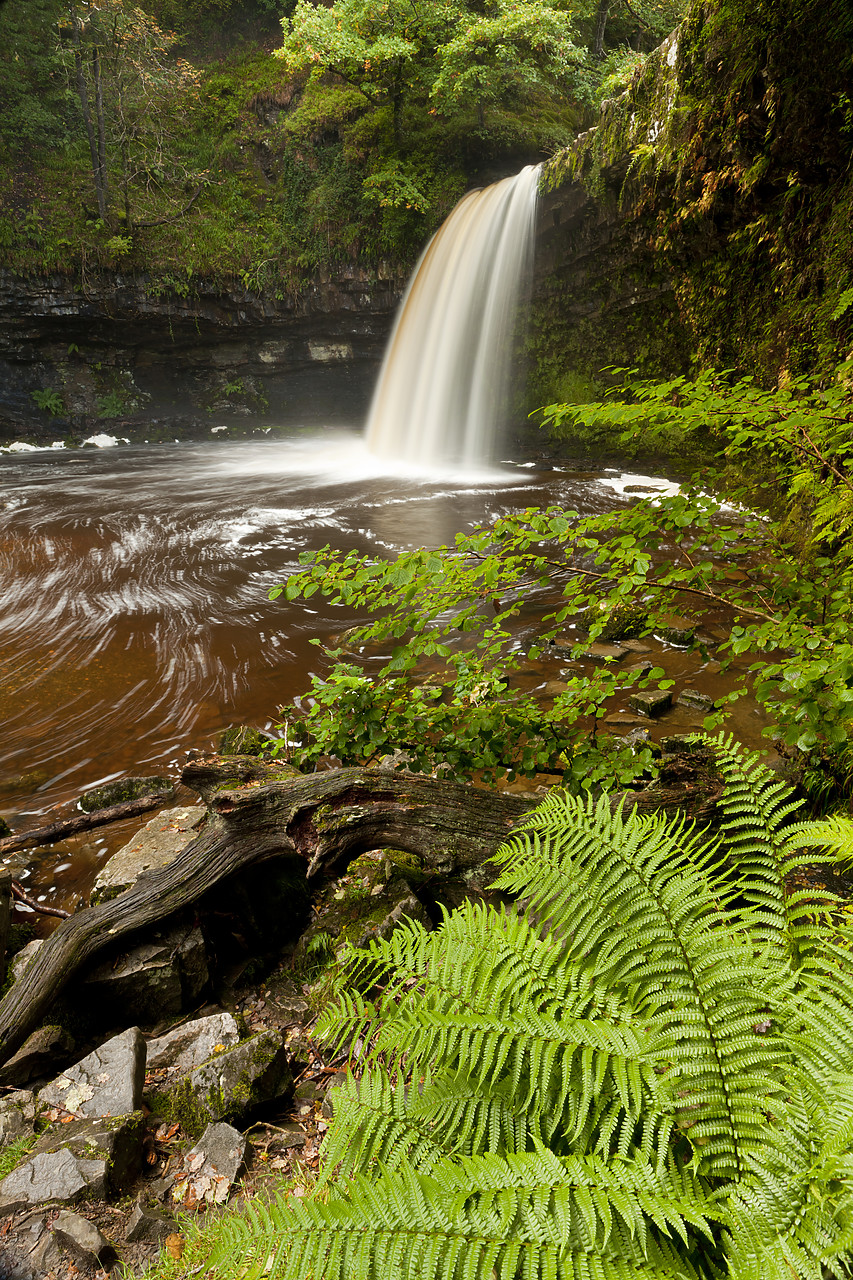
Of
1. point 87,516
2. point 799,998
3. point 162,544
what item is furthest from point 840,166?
point 87,516

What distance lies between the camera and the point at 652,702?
4.82 metres

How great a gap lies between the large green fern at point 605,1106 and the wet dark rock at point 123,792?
299 cm

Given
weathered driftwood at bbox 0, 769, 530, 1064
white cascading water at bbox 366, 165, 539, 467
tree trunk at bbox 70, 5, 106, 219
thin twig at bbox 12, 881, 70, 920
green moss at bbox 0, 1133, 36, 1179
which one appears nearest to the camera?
green moss at bbox 0, 1133, 36, 1179

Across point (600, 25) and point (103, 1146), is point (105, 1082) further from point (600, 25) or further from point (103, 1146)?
point (600, 25)

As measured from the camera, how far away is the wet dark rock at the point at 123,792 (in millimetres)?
4191

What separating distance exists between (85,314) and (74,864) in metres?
19.1

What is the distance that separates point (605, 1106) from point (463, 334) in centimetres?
1587

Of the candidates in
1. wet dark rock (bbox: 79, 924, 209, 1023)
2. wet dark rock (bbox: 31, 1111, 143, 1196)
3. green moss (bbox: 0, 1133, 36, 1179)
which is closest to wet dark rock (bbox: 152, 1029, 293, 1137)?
wet dark rock (bbox: 31, 1111, 143, 1196)

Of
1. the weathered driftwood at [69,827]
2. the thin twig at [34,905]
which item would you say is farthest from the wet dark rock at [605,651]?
the thin twig at [34,905]

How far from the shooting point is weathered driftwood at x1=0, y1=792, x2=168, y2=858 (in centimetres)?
374

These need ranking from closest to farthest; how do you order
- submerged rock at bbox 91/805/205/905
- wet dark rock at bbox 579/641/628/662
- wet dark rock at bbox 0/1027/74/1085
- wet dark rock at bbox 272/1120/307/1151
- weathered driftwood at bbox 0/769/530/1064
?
wet dark rock at bbox 272/1120/307/1151 < wet dark rock at bbox 0/1027/74/1085 < weathered driftwood at bbox 0/769/530/1064 < submerged rock at bbox 91/805/205/905 < wet dark rock at bbox 579/641/628/662

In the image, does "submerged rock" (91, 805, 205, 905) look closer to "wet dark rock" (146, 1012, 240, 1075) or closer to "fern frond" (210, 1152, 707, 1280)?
"wet dark rock" (146, 1012, 240, 1075)

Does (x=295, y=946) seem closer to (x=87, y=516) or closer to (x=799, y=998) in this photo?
(x=799, y=998)

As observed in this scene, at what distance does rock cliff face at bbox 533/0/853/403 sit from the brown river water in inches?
117
